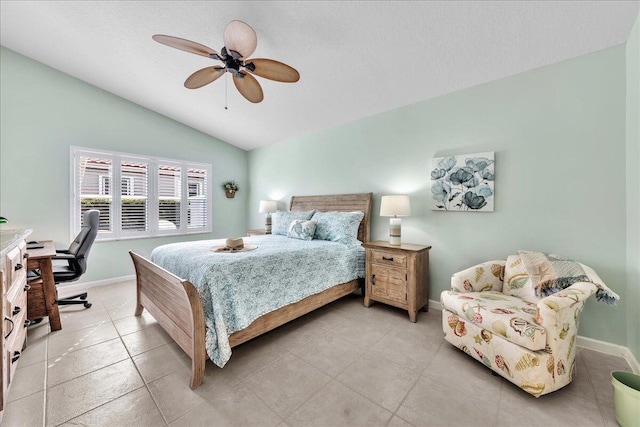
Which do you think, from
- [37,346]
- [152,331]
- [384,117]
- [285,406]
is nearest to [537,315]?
[285,406]

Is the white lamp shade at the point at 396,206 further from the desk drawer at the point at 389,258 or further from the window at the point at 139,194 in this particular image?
the window at the point at 139,194

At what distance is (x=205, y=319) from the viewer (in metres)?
1.85

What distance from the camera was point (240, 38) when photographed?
6.23 ft

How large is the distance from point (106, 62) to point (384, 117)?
12.3 feet

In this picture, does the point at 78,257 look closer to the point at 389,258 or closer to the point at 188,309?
the point at 188,309

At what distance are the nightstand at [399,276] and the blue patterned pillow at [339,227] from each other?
338 mm

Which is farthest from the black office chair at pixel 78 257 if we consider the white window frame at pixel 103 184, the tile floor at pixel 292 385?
the white window frame at pixel 103 184

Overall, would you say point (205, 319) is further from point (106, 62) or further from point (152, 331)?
point (106, 62)

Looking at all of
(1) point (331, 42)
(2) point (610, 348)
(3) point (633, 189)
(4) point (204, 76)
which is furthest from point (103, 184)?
(2) point (610, 348)

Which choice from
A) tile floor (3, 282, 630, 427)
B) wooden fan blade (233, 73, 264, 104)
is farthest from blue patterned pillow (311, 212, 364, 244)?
wooden fan blade (233, 73, 264, 104)

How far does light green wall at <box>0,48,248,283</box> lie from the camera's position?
3332mm

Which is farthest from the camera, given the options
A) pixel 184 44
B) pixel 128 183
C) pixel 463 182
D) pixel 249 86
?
pixel 128 183

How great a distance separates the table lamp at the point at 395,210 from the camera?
294 centimetres

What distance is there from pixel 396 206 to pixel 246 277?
185cm
